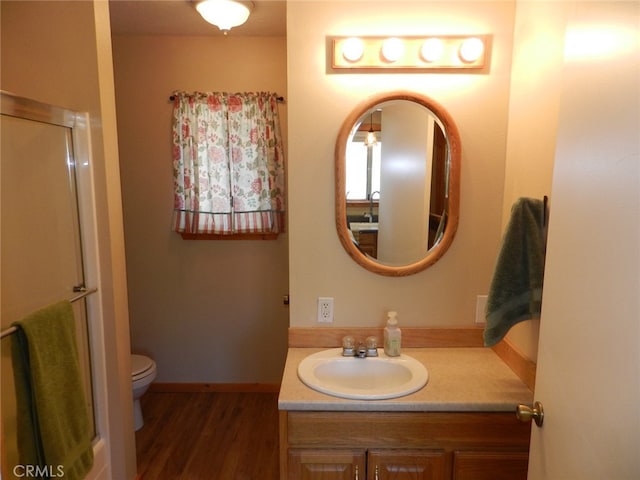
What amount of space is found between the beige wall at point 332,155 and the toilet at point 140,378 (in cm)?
115

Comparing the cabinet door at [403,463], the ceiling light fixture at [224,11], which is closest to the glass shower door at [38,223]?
the ceiling light fixture at [224,11]

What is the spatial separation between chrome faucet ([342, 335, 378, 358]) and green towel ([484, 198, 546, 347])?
0.45m

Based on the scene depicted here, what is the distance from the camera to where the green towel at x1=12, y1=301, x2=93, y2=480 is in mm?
1264

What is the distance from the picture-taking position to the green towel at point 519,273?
1.38 metres

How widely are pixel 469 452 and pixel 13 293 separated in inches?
70.9

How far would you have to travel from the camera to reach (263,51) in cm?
247

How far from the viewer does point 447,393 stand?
140cm

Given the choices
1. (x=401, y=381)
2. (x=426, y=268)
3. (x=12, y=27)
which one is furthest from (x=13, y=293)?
(x=426, y=268)

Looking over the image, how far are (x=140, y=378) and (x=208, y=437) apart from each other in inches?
21.5

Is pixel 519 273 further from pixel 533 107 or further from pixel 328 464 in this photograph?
pixel 328 464

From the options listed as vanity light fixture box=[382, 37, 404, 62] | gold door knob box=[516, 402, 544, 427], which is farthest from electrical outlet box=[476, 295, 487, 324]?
vanity light fixture box=[382, 37, 404, 62]

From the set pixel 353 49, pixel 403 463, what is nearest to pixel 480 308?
pixel 403 463

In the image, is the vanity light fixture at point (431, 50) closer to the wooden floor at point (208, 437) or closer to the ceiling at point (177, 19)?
the ceiling at point (177, 19)

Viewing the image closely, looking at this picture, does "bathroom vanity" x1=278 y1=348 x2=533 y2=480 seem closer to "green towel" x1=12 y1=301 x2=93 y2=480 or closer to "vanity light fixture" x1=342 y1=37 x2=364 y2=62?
"green towel" x1=12 y1=301 x2=93 y2=480
